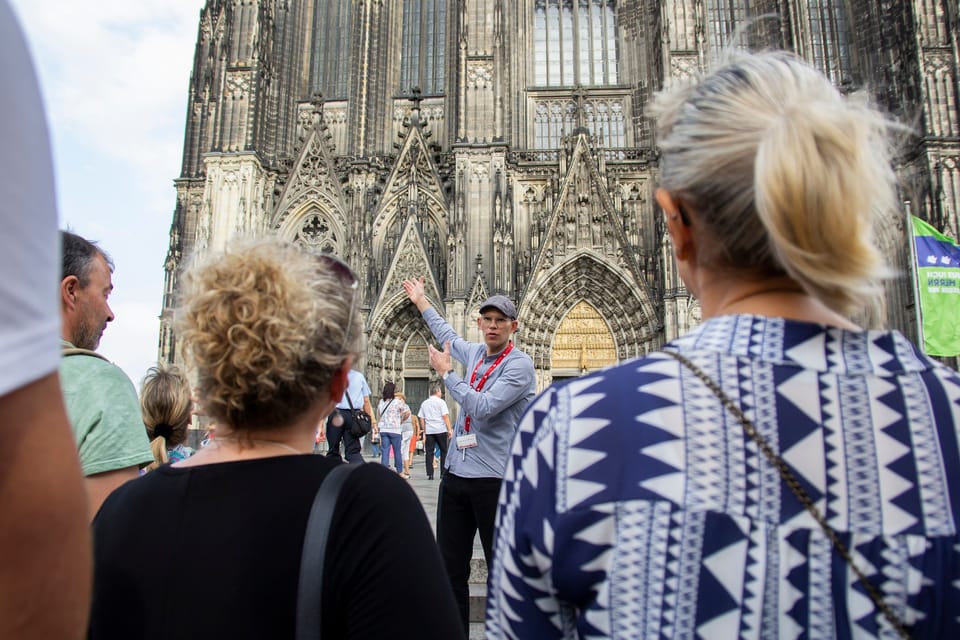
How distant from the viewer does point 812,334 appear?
3.04 feet

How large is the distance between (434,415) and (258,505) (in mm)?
9330

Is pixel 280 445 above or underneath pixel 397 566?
above

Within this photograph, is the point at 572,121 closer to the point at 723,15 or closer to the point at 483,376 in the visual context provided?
the point at 723,15

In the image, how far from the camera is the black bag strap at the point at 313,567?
1004 millimetres

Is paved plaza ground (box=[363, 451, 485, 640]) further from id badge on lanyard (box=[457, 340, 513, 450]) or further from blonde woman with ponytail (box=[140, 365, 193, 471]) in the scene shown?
blonde woman with ponytail (box=[140, 365, 193, 471])

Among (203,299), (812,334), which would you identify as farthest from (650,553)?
(203,299)

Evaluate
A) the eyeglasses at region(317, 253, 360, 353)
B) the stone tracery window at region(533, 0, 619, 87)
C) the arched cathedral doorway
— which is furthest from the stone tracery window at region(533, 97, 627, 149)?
the eyeglasses at region(317, 253, 360, 353)

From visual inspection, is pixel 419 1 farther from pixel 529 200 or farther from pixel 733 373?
pixel 733 373

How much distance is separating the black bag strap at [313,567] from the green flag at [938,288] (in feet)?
35.9

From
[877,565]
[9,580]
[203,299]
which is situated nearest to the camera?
[9,580]

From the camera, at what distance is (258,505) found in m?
1.07

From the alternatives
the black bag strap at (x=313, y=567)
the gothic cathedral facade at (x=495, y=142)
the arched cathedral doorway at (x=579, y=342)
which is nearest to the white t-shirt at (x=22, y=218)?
the black bag strap at (x=313, y=567)

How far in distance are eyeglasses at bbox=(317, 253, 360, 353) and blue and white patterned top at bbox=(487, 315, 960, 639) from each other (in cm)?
49

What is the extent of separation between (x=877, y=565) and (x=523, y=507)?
1.49 ft
